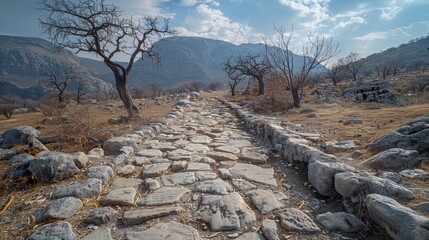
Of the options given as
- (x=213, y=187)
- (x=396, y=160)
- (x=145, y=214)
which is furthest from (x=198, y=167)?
(x=396, y=160)

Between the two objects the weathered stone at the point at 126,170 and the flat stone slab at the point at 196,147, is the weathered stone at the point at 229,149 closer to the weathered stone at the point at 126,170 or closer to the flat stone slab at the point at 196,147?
the flat stone slab at the point at 196,147

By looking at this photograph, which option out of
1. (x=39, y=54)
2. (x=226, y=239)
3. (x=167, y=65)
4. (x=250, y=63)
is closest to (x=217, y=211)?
(x=226, y=239)

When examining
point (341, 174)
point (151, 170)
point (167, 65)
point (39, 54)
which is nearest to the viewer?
point (341, 174)

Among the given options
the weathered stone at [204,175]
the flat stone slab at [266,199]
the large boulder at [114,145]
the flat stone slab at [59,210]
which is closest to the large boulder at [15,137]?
the large boulder at [114,145]

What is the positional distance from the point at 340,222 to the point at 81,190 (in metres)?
2.69

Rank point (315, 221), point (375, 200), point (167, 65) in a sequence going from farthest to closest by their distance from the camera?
point (167, 65) < point (315, 221) < point (375, 200)

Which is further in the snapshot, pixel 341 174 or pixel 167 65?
pixel 167 65

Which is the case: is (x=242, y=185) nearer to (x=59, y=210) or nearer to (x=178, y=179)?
(x=178, y=179)

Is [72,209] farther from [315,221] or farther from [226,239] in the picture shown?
[315,221]

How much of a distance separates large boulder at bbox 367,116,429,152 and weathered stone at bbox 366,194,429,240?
67.8 inches

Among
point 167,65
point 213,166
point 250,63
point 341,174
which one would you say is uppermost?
point 167,65

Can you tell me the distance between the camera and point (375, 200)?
1900 mm

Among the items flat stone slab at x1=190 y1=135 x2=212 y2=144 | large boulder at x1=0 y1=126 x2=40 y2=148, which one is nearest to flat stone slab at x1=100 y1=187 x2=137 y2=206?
flat stone slab at x1=190 y1=135 x2=212 y2=144

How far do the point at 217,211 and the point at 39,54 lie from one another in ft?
404
